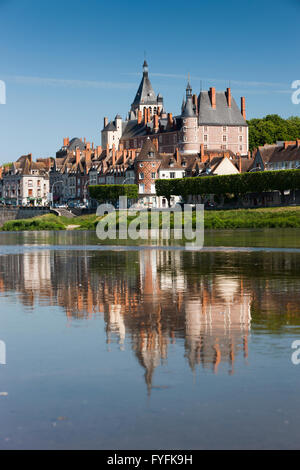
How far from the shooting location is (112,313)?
20.1 m

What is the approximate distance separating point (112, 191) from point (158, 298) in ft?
441

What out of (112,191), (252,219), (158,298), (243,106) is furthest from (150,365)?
(243,106)

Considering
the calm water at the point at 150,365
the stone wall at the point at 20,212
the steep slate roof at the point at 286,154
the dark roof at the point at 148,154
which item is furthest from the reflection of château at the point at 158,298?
the dark roof at the point at 148,154

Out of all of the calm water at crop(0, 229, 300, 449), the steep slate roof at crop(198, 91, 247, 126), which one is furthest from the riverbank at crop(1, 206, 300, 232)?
the steep slate roof at crop(198, 91, 247, 126)

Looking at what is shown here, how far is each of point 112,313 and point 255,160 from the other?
140 meters

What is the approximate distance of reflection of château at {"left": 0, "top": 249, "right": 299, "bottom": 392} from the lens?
50.6 feet

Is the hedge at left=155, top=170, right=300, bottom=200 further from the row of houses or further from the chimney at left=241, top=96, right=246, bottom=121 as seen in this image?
the chimney at left=241, top=96, right=246, bottom=121

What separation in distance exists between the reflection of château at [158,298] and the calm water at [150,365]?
4 cm

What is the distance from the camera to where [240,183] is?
123750 millimetres

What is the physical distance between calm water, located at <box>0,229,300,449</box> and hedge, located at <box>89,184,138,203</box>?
423ft

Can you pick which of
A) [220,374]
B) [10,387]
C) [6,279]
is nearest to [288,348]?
[220,374]

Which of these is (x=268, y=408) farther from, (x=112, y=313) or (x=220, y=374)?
(x=112, y=313)

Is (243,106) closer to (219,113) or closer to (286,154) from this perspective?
(219,113)

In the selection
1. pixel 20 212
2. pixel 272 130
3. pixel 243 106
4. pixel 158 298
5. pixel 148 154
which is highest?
pixel 243 106
